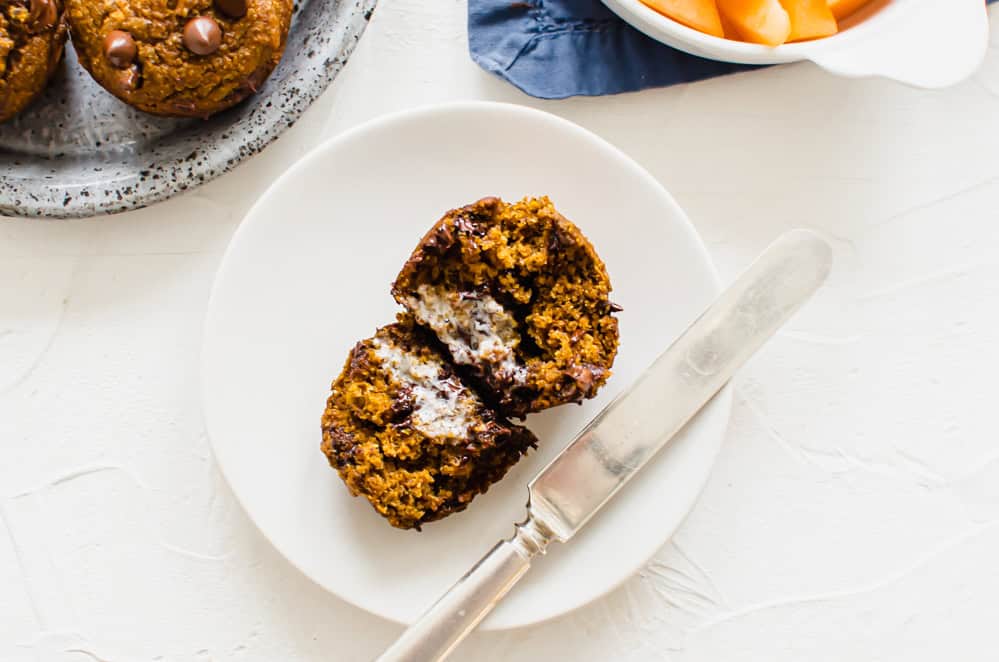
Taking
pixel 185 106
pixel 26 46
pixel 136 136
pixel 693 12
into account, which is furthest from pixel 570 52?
pixel 26 46

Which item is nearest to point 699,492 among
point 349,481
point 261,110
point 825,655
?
point 825,655

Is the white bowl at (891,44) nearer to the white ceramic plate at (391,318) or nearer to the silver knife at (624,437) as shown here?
the white ceramic plate at (391,318)

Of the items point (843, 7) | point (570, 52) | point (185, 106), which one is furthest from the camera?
point (570, 52)

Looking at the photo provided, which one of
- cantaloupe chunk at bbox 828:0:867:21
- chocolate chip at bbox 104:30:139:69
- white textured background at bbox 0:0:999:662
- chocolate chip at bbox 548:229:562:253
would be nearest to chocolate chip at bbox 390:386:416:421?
chocolate chip at bbox 548:229:562:253

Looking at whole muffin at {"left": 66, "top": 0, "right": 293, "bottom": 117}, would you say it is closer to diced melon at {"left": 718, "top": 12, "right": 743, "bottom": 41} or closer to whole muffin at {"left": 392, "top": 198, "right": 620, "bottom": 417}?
whole muffin at {"left": 392, "top": 198, "right": 620, "bottom": 417}

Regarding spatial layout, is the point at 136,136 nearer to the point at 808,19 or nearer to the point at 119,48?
the point at 119,48

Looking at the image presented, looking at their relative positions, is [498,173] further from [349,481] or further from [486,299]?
[349,481]

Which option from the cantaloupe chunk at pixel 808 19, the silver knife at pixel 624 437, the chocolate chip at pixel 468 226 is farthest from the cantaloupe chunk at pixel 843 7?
the chocolate chip at pixel 468 226
